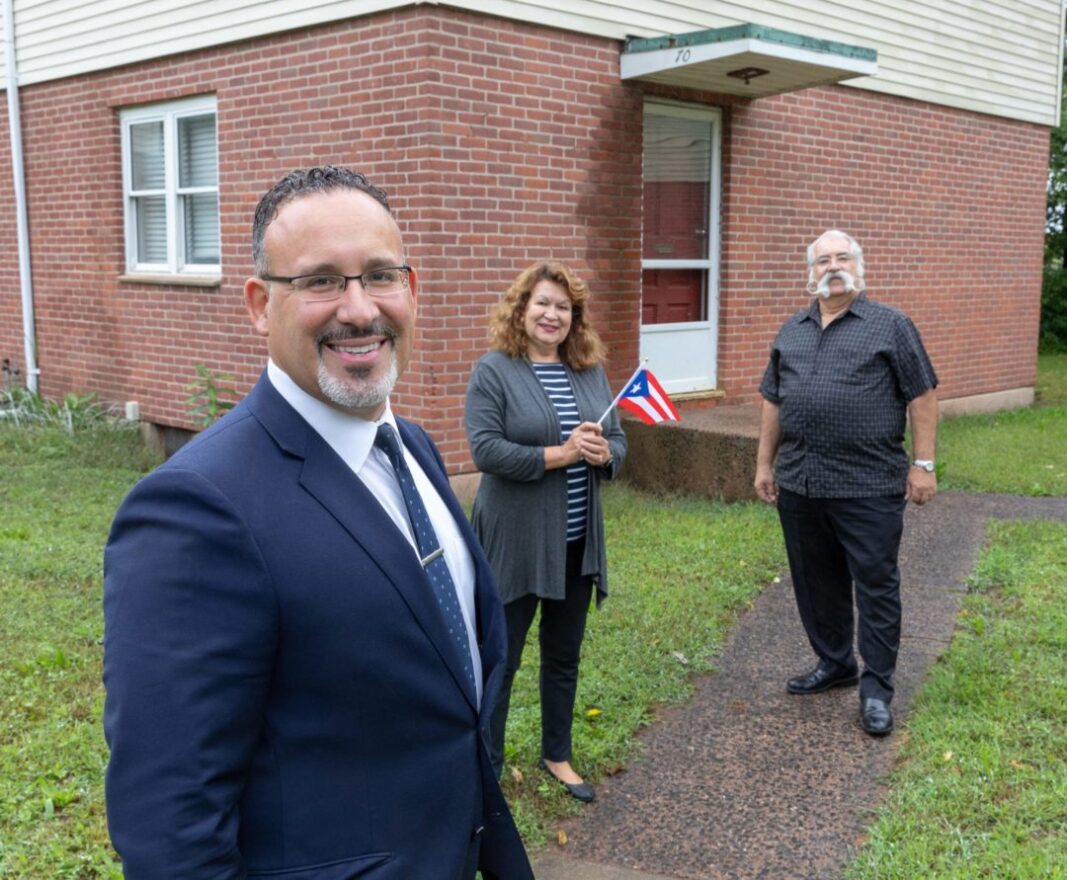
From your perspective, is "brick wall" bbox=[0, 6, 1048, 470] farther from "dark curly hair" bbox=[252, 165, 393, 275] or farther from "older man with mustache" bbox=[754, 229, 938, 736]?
"dark curly hair" bbox=[252, 165, 393, 275]

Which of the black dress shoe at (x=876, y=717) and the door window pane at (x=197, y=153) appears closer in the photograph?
the black dress shoe at (x=876, y=717)

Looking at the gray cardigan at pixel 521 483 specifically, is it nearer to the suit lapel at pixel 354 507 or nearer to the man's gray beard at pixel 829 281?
the man's gray beard at pixel 829 281

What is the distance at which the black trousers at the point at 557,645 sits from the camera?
421 cm

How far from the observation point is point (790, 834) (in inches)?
157

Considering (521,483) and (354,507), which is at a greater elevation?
(354,507)

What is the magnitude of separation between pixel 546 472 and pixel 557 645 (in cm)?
65

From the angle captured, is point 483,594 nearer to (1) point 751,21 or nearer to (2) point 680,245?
(2) point 680,245

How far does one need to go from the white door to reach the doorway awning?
1.48ft

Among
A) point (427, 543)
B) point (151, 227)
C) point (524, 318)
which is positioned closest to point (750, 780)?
point (524, 318)

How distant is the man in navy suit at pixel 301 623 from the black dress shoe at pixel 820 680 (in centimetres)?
346

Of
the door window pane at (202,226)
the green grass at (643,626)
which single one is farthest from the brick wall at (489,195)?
the green grass at (643,626)

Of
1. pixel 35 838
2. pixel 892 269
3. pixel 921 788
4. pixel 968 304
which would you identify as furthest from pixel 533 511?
pixel 968 304

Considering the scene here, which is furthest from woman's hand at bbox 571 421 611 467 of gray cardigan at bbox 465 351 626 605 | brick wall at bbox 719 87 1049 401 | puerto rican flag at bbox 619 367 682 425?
brick wall at bbox 719 87 1049 401

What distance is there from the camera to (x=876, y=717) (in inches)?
188
